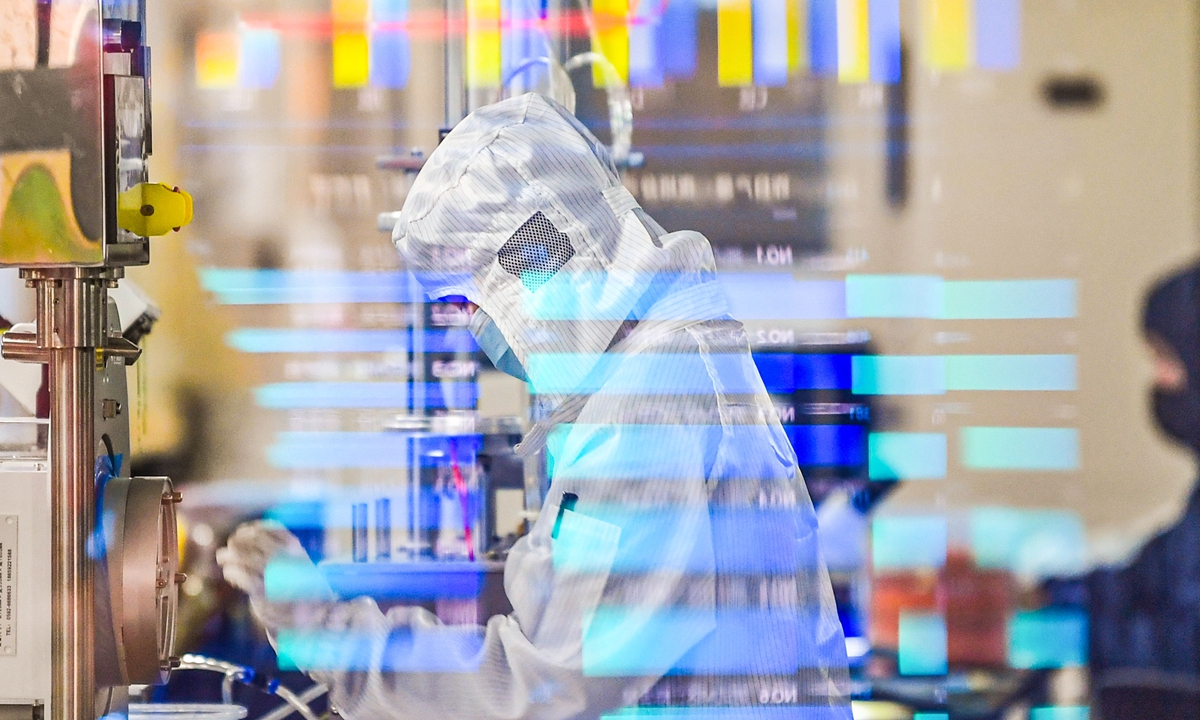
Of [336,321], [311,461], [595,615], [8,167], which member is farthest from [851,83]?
[8,167]

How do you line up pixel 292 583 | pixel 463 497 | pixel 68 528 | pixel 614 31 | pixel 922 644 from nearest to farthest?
pixel 68 528 → pixel 292 583 → pixel 463 497 → pixel 614 31 → pixel 922 644

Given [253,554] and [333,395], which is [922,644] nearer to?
[333,395]

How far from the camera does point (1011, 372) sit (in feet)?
6.89

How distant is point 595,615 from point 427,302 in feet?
3.47

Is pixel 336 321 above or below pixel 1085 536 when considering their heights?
above

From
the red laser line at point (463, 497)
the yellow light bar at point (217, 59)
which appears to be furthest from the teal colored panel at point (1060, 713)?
the yellow light bar at point (217, 59)

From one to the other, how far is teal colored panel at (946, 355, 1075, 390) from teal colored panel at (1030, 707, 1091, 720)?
0.66 meters

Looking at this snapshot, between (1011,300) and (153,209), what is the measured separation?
5.56 ft

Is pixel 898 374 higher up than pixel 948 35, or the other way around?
pixel 948 35

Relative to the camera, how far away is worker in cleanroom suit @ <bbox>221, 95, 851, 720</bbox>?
956mm

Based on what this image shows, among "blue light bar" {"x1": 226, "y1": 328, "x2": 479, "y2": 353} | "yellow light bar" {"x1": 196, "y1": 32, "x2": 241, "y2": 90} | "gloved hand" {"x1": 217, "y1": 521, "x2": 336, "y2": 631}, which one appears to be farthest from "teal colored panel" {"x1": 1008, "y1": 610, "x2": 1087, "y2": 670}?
"yellow light bar" {"x1": 196, "y1": 32, "x2": 241, "y2": 90}

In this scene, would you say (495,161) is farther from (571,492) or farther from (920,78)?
(920,78)

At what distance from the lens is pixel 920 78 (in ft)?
6.84

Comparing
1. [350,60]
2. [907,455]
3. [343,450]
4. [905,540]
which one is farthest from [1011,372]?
[350,60]
